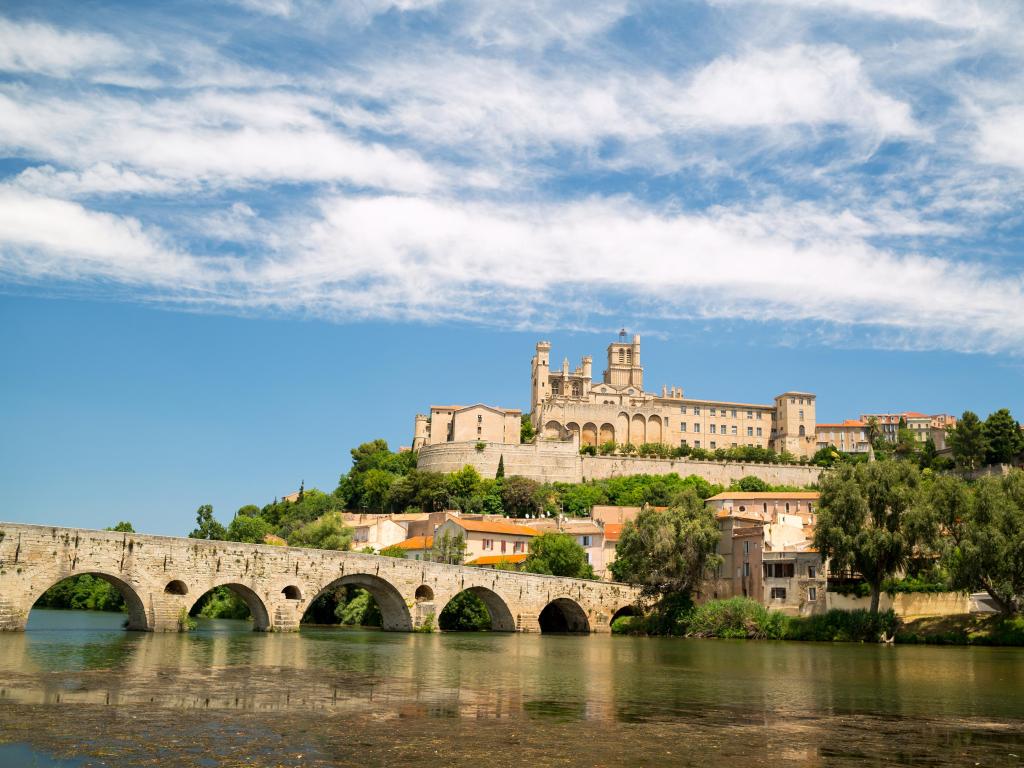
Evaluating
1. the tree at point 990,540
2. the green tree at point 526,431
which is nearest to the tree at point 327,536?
the tree at point 990,540

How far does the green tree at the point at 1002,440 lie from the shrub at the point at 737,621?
60336 mm

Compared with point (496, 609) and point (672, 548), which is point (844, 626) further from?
point (496, 609)

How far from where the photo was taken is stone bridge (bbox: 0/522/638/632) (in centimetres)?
3491

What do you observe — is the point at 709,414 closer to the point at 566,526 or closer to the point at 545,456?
the point at 545,456

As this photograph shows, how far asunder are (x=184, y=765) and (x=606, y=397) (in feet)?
431

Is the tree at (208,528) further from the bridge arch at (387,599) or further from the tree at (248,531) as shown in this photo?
the bridge arch at (387,599)

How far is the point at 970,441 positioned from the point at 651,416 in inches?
1773

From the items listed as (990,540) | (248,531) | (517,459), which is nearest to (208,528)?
(248,531)

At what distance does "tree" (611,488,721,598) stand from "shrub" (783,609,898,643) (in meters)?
6.14

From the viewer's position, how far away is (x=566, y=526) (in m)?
87.3

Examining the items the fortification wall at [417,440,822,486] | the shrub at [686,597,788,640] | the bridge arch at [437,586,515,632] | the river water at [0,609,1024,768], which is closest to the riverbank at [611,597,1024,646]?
the shrub at [686,597,788,640]

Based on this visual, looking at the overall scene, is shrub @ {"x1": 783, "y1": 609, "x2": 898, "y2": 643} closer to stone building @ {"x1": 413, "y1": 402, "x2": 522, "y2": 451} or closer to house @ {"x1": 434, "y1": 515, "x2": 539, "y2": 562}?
house @ {"x1": 434, "y1": 515, "x2": 539, "y2": 562}

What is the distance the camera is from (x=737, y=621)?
54188mm

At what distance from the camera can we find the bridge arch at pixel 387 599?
4788 cm
